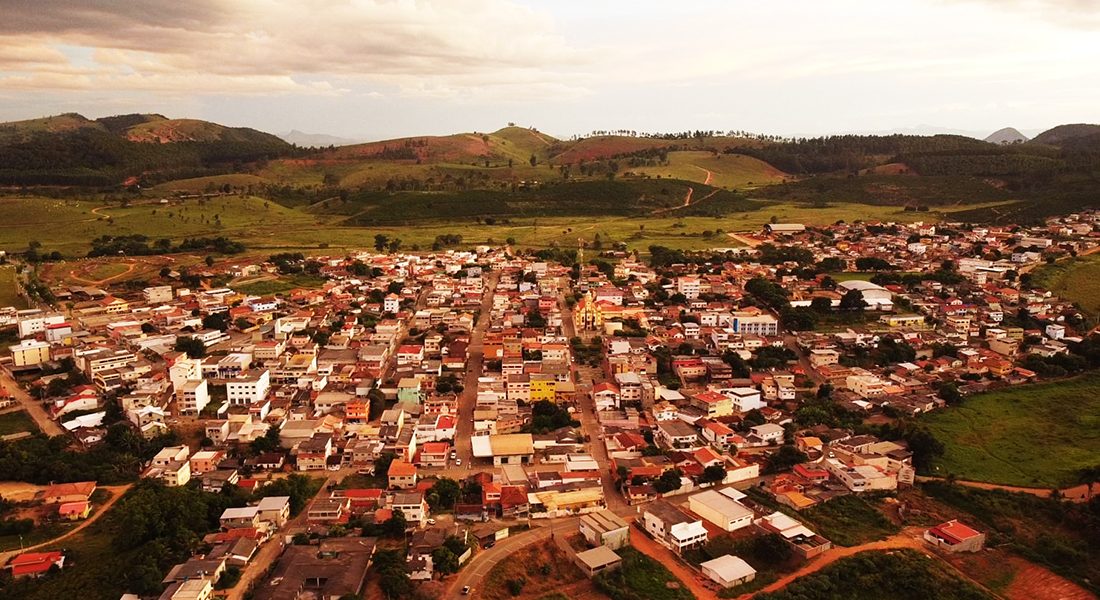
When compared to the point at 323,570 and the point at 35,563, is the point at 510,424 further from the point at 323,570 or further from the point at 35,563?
the point at 35,563

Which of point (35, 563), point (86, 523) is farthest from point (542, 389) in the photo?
point (35, 563)

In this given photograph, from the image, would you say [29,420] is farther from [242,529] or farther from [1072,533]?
[1072,533]

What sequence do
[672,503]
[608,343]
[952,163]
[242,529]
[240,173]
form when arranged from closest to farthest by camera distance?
[242,529]
[672,503]
[608,343]
[952,163]
[240,173]

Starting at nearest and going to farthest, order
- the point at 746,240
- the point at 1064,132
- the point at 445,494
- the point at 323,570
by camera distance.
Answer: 1. the point at 323,570
2. the point at 445,494
3. the point at 746,240
4. the point at 1064,132

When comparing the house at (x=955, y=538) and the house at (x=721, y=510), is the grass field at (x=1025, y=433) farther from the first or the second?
the house at (x=721, y=510)

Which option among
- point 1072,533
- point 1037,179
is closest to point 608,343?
point 1072,533

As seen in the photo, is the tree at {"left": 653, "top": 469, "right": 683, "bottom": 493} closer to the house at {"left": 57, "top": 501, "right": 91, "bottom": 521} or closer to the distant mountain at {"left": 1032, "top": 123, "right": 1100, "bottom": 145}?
the house at {"left": 57, "top": 501, "right": 91, "bottom": 521}
